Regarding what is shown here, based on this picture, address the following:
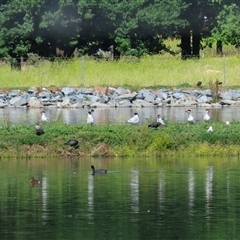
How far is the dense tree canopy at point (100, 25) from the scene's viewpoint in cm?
5381

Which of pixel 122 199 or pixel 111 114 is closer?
pixel 122 199

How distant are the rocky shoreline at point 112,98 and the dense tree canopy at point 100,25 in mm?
7954

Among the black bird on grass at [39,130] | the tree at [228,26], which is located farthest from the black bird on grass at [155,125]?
the tree at [228,26]

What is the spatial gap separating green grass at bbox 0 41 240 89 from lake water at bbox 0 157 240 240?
79.5ft

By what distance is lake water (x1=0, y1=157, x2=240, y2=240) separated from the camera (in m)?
16.2

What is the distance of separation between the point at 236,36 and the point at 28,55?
12067mm

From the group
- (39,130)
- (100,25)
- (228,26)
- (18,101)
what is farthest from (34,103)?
(39,130)

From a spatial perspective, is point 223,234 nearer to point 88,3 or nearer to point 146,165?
point 146,165

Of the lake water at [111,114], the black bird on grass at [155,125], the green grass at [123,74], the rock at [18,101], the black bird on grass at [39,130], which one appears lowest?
the black bird on grass at [39,130]

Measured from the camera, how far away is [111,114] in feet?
126

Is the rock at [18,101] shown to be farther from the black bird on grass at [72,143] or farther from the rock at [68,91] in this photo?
the black bird on grass at [72,143]

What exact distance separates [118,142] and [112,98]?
64.3ft

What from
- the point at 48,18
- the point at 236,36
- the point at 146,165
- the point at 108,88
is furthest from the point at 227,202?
the point at 236,36

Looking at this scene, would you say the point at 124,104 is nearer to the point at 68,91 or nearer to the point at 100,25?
the point at 68,91
